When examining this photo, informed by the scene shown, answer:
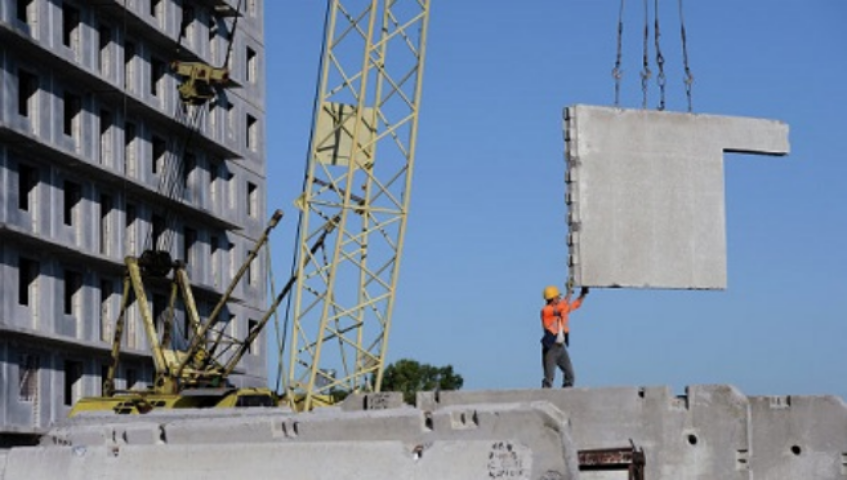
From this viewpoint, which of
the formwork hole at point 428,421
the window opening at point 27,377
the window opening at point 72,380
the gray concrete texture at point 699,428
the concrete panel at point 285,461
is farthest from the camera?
the window opening at point 72,380

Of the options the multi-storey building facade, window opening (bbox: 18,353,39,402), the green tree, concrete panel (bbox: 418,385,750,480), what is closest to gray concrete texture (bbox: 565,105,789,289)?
concrete panel (bbox: 418,385,750,480)

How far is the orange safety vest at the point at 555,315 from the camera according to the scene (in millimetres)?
26078

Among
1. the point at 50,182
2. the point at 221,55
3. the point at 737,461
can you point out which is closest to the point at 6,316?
the point at 50,182

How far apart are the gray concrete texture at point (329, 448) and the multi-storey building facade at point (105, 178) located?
91.6 feet

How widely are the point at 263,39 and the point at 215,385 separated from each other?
24.8 m

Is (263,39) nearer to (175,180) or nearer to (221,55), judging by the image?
(221,55)

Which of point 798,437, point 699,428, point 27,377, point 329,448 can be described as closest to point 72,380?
point 27,377

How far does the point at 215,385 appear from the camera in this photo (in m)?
47.2

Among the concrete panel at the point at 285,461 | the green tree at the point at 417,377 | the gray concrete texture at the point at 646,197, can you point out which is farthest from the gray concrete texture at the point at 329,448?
the green tree at the point at 417,377

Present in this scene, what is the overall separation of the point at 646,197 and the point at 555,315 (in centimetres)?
285

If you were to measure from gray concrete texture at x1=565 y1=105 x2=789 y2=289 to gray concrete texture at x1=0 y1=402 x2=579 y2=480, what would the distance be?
7904 millimetres

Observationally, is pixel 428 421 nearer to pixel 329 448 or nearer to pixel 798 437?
pixel 329 448

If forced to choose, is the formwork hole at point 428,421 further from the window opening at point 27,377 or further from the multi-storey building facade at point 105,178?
the window opening at point 27,377

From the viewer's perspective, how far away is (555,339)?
26.2m
